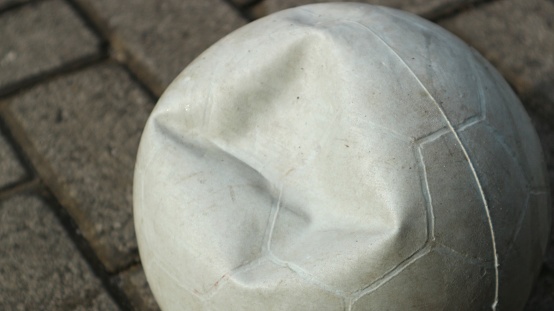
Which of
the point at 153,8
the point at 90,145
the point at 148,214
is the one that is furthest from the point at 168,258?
the point at 153,8

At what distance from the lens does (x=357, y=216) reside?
1.64 m

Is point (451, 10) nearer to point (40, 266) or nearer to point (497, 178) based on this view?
point (497, 178)

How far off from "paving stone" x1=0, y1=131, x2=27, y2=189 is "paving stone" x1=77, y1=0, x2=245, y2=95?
526 mm

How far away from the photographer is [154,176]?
1.85 m

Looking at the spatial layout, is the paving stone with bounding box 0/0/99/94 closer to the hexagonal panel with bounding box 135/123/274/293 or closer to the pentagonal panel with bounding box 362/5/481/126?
the hexagonal panel with bounding box 135/123/274/293

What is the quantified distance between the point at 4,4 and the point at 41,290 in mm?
1388

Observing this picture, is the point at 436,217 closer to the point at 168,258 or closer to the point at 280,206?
the point at 280,206

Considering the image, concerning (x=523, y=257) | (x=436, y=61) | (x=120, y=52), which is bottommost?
(x=120, y=52)

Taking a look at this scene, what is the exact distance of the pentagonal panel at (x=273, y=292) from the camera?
1.62 meters

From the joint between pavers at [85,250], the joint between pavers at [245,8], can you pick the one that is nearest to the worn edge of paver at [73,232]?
the joint between pavers at [85,250]

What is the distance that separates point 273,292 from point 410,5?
69.2 inches

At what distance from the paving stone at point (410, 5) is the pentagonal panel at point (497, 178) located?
4.72 feet

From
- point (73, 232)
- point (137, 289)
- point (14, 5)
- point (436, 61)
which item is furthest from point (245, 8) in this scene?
point (436, 61)

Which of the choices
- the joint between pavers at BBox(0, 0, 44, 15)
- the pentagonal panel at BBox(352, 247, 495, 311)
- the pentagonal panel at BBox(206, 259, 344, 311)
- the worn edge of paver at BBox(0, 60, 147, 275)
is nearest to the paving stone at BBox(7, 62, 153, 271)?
the worn edge of paver at BBox(0, 60, 147, 275)
